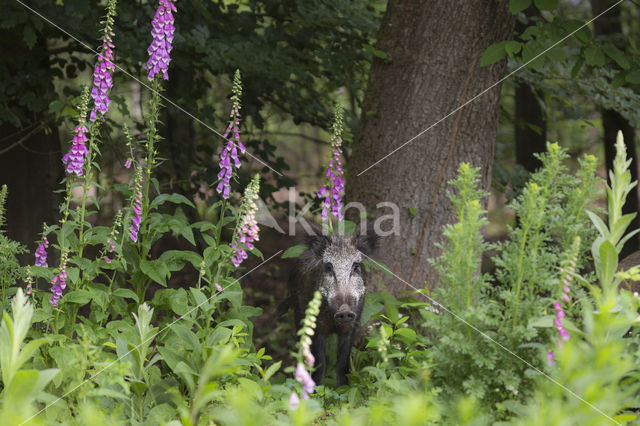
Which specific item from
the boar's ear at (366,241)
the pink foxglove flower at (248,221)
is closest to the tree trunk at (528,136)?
the boar's ear at (366,241)

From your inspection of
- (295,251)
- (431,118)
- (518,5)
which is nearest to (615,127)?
(431,118)

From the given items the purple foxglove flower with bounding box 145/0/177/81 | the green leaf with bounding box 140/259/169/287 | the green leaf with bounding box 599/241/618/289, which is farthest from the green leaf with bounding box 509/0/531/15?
the green leaf with bounding box 140/259/169/287

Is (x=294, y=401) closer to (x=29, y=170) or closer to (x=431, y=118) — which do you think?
(x=431, y=118)

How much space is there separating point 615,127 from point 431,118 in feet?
16.4

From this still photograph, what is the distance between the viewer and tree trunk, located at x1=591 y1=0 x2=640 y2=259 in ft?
26.6

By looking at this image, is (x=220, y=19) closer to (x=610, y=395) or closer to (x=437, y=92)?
(x=437, y=92)

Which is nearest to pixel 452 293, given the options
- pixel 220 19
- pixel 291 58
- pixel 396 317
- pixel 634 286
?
pixel 396 317

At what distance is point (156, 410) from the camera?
2.88m

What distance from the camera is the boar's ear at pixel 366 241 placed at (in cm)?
434

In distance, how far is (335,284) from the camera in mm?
4027

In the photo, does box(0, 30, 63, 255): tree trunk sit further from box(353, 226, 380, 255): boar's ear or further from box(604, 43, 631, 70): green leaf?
box(604, 43, 631, 70): green leaf

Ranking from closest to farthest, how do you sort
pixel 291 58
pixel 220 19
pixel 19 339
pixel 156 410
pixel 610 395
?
pixel 610 395 → pixel 19 339 → pixel 156 410 → pixel 291 58 → pixel 220 19

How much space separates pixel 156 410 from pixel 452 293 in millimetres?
1434

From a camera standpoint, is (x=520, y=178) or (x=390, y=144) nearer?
(x=390, y=144)
